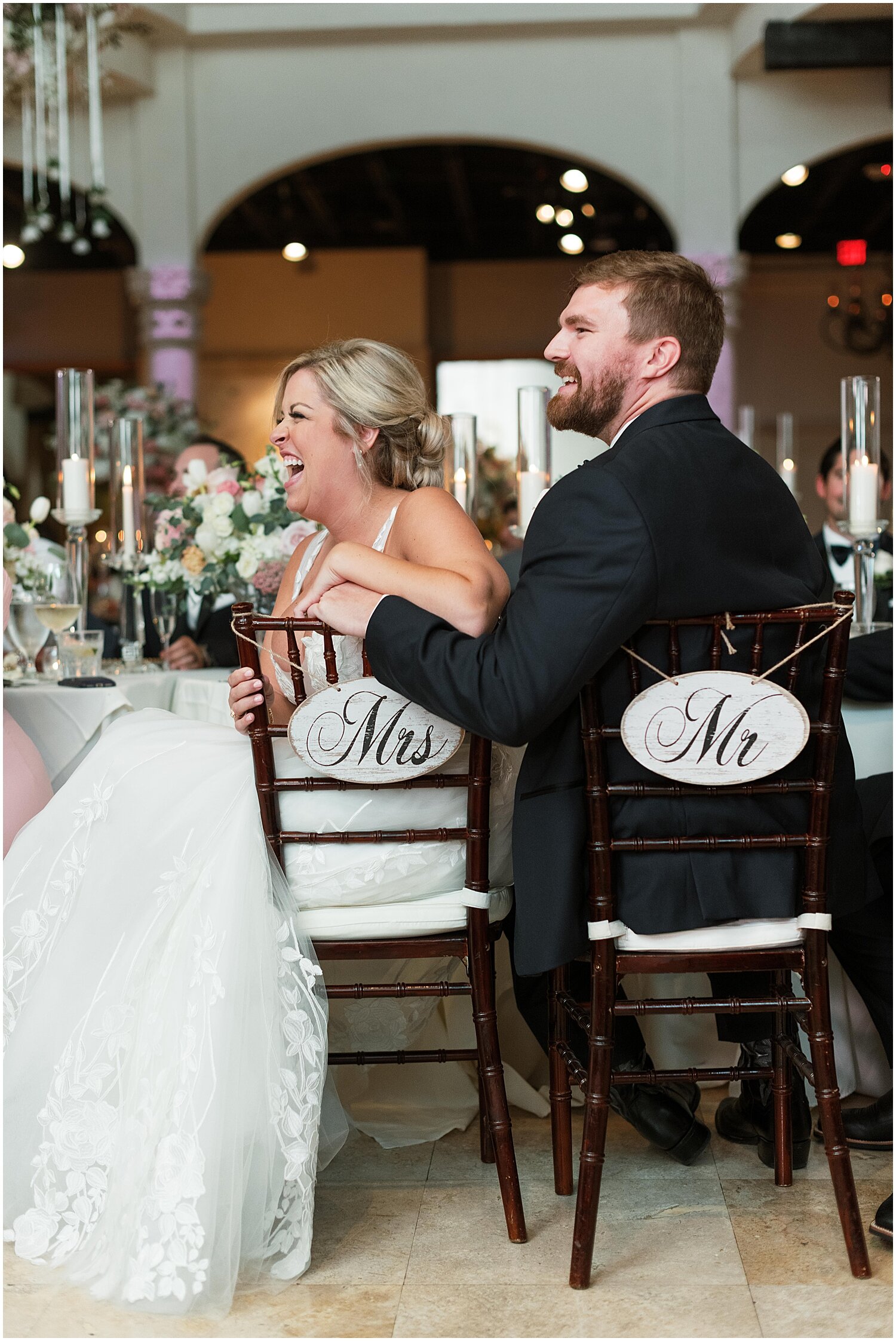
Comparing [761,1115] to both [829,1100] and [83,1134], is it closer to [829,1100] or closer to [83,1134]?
[829,1100]

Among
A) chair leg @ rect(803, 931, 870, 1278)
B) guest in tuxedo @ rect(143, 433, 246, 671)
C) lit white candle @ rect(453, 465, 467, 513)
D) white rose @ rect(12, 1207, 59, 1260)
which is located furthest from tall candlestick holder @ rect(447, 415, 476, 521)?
white rose @ rect(12, 1207, 59, 1260)

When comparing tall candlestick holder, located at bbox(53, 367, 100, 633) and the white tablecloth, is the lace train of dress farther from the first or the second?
tall candlestick holder, located at bbox(53, 367, 100, 633)

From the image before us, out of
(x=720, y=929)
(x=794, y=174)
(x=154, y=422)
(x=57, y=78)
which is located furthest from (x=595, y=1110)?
(x=794, y=174)

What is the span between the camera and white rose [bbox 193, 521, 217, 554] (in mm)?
3100

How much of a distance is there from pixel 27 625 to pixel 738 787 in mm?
1750

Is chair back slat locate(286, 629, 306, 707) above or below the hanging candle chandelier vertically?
below

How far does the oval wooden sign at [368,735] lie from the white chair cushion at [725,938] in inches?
15.4

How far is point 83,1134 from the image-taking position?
75.6 inches

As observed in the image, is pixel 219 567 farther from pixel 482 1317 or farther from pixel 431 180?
pixel 431 180

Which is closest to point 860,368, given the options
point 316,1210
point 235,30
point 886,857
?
point 235,30

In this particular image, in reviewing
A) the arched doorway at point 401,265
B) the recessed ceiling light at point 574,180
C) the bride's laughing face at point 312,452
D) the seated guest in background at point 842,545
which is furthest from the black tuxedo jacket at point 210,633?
the arched doorway at point 401,265

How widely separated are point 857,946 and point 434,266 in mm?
11187

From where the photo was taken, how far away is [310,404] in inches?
92.4

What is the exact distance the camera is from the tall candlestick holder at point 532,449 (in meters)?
3.40
